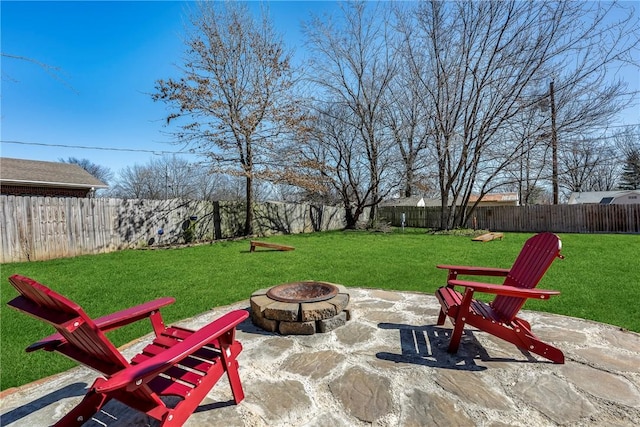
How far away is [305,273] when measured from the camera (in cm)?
619

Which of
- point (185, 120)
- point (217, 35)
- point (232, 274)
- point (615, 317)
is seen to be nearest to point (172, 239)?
point (185, 120)

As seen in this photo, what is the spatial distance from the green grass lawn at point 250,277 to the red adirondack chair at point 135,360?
1216 millimetres

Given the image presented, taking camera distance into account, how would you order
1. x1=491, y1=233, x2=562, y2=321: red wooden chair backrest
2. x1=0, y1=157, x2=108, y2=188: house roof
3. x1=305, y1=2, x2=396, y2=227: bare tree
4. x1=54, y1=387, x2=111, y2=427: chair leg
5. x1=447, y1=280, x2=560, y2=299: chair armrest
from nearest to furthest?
1. x1=54, y1=387, x2=111, y2=427: chair leg
2. x1=447, y1=280, x2=560, y2=299: chair armrest
3. x1=491, y1=233, x2=562, y2=321: red wooden chair backrest
4. x1=0, y1=157, x2=108, y2=188: house roof
5. x1=305, y1=2, x2=396, y2=227: bare tree

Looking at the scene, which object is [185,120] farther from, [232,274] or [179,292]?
[179,292]

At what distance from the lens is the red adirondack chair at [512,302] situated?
2.45 meters

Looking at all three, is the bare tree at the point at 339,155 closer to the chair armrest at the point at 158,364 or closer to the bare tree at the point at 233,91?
the bare tree at the point at 233,91

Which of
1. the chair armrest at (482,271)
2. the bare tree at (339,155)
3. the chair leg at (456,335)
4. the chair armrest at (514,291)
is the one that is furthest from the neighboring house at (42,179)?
the chair armrest at (514,291)

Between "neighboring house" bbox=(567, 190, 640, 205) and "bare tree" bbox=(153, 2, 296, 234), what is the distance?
69.1 feet

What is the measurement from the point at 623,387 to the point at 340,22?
Answer: 54.6 feet

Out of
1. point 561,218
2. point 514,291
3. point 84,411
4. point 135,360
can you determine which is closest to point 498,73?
point 561,218

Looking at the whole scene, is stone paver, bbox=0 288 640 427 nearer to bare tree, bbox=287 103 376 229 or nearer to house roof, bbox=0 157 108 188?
bare tree, bbox=287 103 376 229

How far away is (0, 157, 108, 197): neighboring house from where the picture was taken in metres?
13.7

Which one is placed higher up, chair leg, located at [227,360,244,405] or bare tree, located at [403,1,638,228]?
bare tree, located at [403,1,638,228]

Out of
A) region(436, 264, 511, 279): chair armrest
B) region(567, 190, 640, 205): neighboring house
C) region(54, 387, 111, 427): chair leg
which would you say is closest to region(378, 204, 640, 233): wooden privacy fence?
region(567, 190, 640, 205): neighboring house
